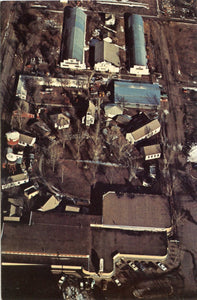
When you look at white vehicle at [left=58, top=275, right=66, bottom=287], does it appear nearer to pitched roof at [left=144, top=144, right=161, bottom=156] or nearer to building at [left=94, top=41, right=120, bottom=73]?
pitched roof at [left=144, top=144, right=161, bottom=156]

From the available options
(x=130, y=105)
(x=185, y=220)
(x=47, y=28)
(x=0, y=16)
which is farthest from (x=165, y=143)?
(x=0, y=16)

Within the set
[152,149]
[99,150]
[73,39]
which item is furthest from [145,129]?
[73,39]

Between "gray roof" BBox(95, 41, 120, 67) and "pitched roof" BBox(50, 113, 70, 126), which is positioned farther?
"gray roof" BBox(95, 41, 120, 67)

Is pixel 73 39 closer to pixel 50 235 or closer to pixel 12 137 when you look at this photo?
pixel 12 137

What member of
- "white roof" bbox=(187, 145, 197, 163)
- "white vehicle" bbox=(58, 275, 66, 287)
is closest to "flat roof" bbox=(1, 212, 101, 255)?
"white vehicle" bbox=(58, 275, 66, 287)

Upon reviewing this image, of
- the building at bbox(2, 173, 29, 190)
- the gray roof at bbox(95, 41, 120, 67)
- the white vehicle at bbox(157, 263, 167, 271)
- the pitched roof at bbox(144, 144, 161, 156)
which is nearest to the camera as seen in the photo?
the white vehicle at bbox(157, 263, 167, 271)

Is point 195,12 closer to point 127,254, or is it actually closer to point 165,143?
point 165,143

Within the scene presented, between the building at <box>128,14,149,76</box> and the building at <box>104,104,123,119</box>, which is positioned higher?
the building at <box>128,14,149,76</box>
